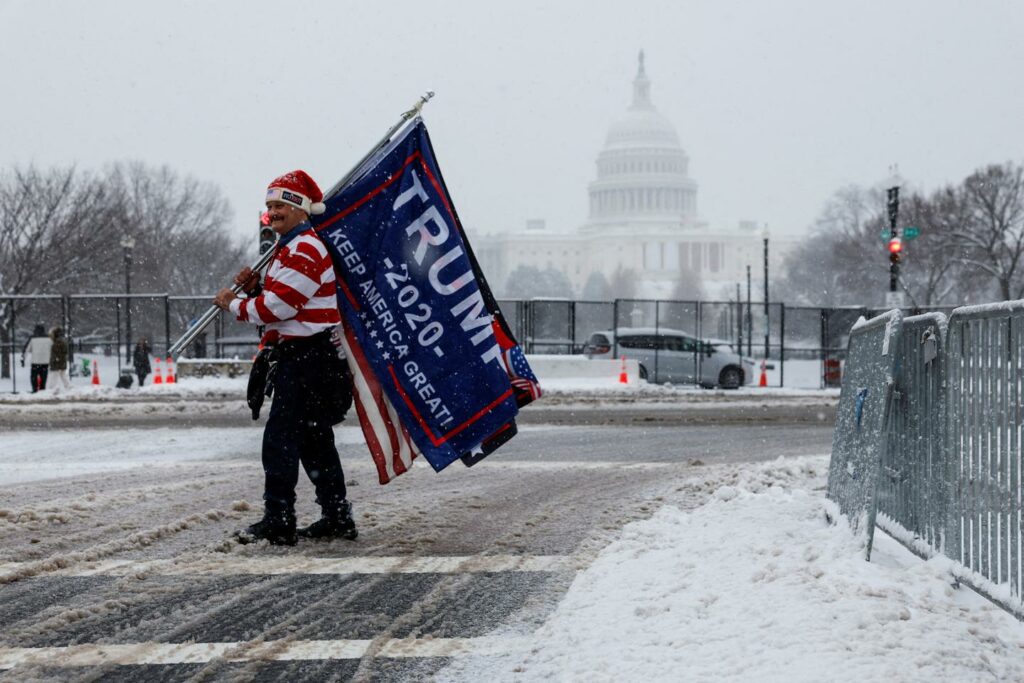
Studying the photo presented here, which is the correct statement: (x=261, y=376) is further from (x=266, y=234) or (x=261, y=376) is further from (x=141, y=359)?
(x=141, y=359)

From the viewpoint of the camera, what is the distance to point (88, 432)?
13.5m

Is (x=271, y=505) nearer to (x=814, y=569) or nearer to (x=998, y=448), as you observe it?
(x=814, y=569)

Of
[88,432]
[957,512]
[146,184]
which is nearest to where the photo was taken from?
[957,512]

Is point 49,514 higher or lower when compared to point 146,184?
lower

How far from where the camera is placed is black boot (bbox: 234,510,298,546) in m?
6.24

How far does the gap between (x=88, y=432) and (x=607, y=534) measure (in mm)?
8360

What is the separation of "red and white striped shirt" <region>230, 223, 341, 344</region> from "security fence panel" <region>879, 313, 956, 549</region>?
2.68 m

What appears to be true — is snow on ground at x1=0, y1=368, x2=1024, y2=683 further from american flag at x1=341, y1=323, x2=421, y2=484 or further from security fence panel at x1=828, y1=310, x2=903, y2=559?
american flag at x1=341, y1=323, x2=421, y2=484

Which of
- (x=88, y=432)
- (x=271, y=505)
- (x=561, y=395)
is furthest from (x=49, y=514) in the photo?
(x=561, y=395)

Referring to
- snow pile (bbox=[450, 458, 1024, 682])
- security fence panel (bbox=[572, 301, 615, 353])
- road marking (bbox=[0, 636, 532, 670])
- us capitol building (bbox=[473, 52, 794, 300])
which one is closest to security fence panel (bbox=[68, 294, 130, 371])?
security fence panel (bbox=[572, 301, 615, 353])

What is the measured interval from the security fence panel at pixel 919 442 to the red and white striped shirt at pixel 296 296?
105 inches

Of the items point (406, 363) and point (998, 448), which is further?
point (406, 363)

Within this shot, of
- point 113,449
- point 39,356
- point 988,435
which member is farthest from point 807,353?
point 988,435

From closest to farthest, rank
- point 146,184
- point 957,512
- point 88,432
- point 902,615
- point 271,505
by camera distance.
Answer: point 902,615, point 957,512, point 271,505, point 88,432, point 146,184
